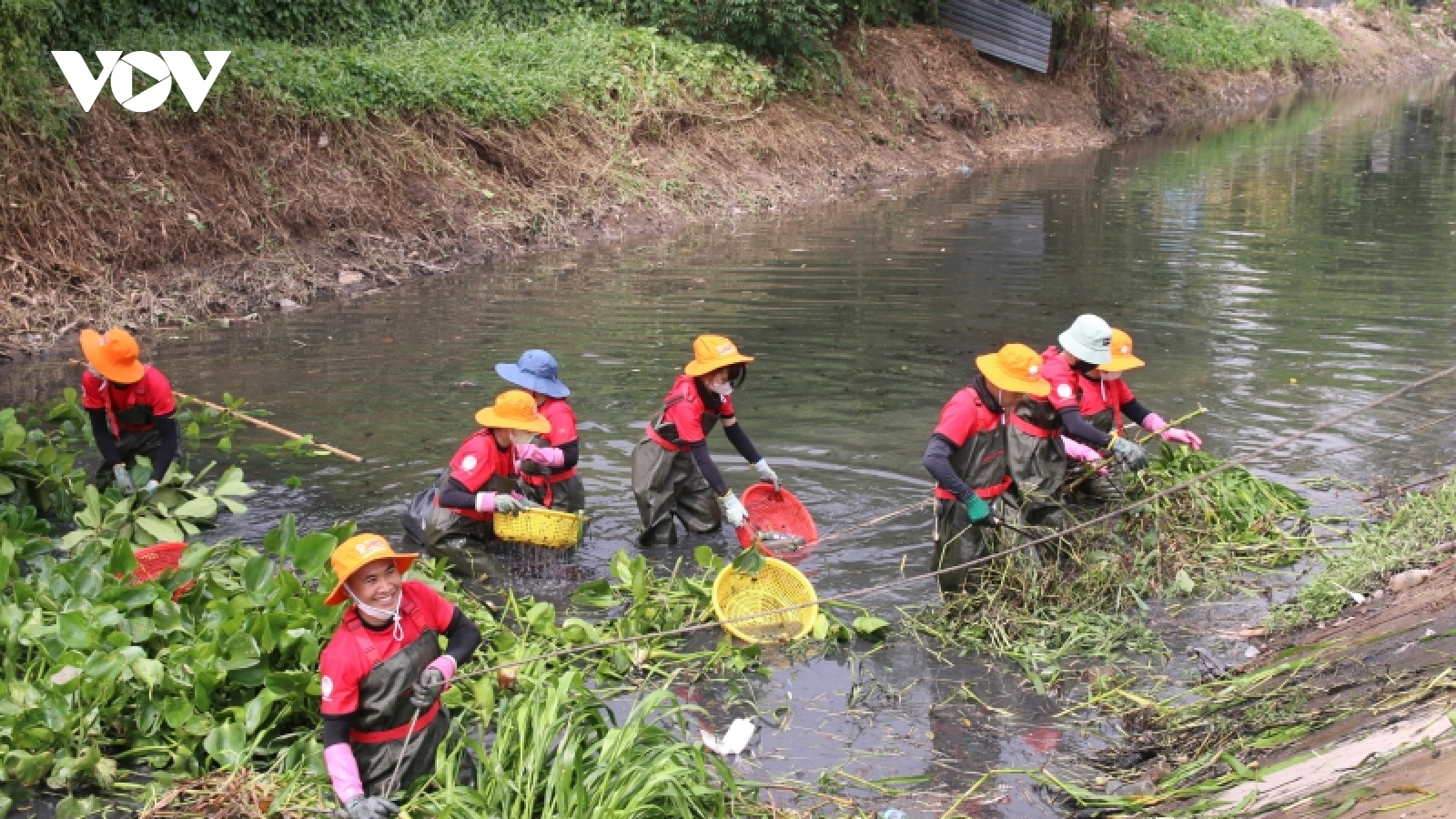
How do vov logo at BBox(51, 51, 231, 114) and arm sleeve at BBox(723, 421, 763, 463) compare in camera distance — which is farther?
vov logo at BBox(51, 51, 231, 114)

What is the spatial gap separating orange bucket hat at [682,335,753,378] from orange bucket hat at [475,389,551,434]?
957 mm

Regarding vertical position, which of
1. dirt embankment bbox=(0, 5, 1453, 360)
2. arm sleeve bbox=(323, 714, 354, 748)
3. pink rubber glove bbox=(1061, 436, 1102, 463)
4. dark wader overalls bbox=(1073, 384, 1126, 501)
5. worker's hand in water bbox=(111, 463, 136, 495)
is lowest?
dark wader overalls bbox=(1073, 384, 1126, 501)

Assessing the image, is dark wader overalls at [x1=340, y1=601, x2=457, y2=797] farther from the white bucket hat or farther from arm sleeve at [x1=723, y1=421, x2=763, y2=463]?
the white bucket hat

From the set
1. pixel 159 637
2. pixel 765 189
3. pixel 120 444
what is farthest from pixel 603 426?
pixel 765 189

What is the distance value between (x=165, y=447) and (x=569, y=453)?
257cm

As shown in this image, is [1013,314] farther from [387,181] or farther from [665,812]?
[665,812]

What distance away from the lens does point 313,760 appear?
5375 millimetres

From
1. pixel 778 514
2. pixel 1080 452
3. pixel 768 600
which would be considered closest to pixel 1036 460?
pixel 1080 452

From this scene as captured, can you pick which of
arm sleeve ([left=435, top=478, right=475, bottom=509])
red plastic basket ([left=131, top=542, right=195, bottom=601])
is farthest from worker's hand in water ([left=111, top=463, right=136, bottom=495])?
arm sleeve ([left=435, top=478, right=475, bottom=509])

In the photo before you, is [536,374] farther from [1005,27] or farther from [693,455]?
[1005,27]

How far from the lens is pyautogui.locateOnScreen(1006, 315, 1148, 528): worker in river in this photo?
7941 millimetres

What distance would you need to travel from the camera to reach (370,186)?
17.0 m

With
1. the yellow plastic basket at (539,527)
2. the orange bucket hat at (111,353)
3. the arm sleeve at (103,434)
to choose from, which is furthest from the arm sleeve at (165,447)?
the yellow plastic basket at (539,527)

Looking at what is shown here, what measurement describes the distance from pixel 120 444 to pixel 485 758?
4.92 meters
